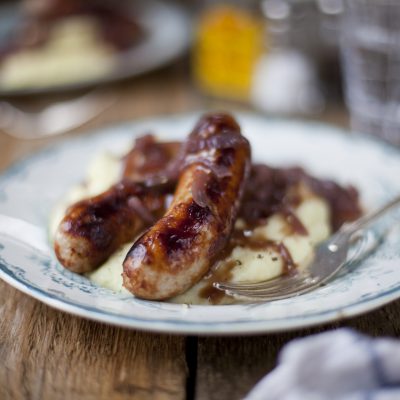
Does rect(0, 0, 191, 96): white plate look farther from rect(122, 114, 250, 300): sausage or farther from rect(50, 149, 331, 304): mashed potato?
rect(122, 114, 250, 300): sausage

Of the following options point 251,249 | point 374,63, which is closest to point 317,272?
point 251,249

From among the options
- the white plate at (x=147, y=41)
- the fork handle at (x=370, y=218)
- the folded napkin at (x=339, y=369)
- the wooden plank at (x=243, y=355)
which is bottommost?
the white plate at (x=147, y=41)

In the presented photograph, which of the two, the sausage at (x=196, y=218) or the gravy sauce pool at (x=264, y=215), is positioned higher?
the sausage at (x=196, y=218)

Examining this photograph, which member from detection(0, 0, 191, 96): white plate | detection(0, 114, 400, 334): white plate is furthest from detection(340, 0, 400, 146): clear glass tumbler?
detection(0, 0, 191, 96): white plate

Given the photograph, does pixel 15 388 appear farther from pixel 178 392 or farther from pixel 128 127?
pixel 128 127

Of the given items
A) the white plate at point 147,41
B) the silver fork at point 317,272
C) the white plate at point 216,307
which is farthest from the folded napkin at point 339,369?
the white plate at point 147,41

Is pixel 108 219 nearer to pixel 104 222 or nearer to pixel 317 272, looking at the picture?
pixel 104 222

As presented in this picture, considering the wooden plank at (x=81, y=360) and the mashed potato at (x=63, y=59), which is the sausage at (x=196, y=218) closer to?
the wooden plank at (x=81, y=360)
